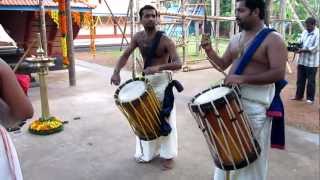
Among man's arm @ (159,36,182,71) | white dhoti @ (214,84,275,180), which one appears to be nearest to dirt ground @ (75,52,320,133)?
man's arm @ (159,36,182,71)

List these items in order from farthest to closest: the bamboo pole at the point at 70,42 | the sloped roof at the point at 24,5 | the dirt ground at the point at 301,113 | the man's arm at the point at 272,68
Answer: the sloped roof at the point at 24,5 → the bamboo pole at the point at 70,42 → the dirt ground at the point at 301,113 → the man's arm at the point at 272,68

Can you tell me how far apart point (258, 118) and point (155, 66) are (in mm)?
1324

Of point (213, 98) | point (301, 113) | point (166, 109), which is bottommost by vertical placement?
point (301, 113)

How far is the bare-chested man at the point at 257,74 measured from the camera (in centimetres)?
254

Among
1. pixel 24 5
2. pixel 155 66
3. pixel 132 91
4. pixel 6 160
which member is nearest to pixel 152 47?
pixel 155 66

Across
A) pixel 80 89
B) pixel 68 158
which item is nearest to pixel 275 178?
pixel 68 158

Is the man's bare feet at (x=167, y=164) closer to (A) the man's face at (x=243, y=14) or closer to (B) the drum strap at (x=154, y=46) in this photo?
(B) the drum strap at (x=154, y=46)

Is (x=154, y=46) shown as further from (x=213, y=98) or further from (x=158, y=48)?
(x=213, y=98)

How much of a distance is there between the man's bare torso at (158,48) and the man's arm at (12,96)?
2165mm

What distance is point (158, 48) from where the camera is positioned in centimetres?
372

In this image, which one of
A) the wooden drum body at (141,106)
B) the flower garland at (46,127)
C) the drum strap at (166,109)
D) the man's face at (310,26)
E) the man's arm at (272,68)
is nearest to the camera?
the man's arm at (272,68)

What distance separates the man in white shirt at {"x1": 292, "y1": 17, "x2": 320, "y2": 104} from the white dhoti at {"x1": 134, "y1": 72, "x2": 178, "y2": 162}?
3.87m

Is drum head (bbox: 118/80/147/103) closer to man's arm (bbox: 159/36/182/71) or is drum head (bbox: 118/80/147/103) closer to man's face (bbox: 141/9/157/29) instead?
man's arm (bbox: 159/36/182/71)

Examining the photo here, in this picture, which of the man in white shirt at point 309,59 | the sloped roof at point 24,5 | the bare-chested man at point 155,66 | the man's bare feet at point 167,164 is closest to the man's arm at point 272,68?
the bare-chested man at point 155,66
